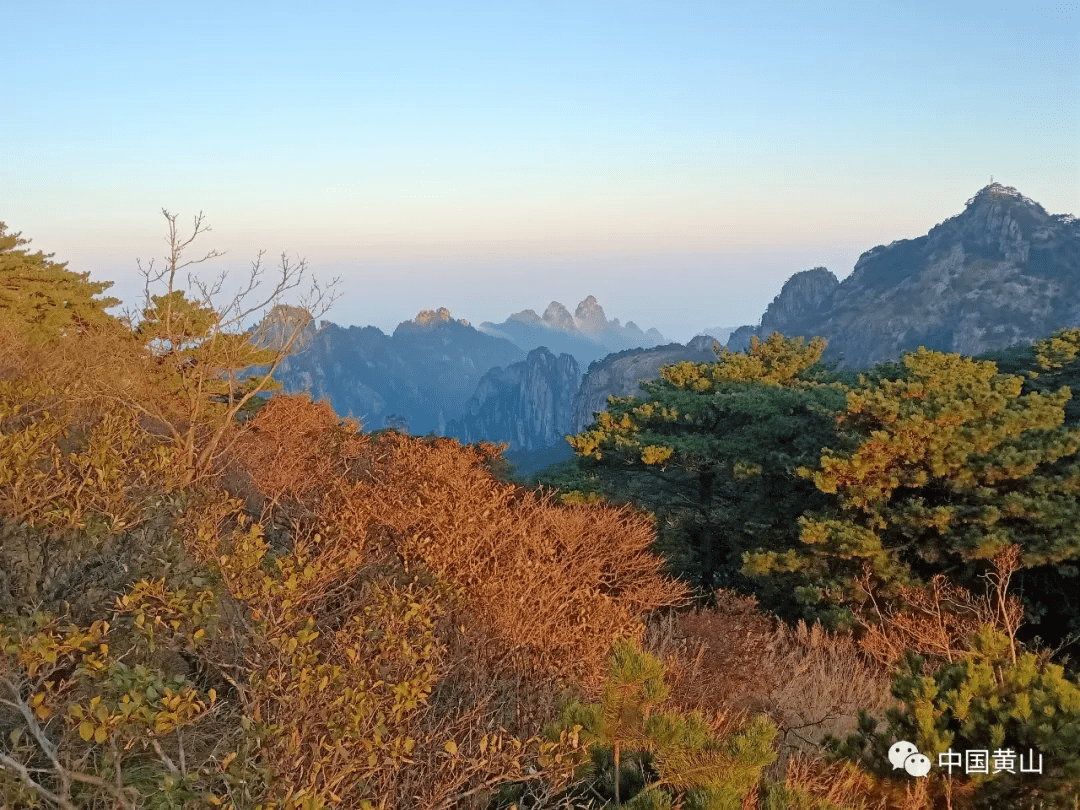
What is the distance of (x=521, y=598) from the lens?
8375 millimetres

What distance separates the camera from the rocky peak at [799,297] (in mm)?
134550

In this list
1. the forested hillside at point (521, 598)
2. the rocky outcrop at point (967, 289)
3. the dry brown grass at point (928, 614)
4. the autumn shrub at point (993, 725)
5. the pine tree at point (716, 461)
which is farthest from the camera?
the rocky outcrop at point (967, 289)

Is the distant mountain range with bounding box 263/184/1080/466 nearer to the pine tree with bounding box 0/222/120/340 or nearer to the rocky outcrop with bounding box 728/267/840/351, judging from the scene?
the rocky outcrop with bounding box 728/267/840/351

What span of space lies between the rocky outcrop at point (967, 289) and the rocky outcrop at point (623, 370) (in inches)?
827

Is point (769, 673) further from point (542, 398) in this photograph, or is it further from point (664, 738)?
point (542, 398)

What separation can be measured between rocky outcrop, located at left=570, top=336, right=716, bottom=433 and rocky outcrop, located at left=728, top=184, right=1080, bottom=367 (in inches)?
827

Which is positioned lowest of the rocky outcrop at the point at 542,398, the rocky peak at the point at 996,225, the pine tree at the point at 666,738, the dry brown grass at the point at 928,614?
the rocky outcrop at the point at 542,398

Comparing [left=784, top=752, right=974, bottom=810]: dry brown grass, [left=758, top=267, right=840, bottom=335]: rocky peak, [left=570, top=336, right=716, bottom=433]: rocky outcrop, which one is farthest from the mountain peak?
[left=784, top=752, right=974, bottom=810]: dry brown grass

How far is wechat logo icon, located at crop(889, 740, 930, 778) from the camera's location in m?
5.26

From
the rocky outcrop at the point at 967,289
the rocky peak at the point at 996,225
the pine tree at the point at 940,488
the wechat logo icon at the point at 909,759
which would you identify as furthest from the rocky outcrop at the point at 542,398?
the wechat logo icon at the point at 909,759

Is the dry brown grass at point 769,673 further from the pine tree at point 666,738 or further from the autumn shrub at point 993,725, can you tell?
the pine tree at point 666,738

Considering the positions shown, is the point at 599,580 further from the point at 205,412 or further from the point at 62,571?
the point at 205,412

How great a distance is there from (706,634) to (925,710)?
5.60 meters

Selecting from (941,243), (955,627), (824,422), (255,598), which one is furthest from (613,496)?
(941,243)
